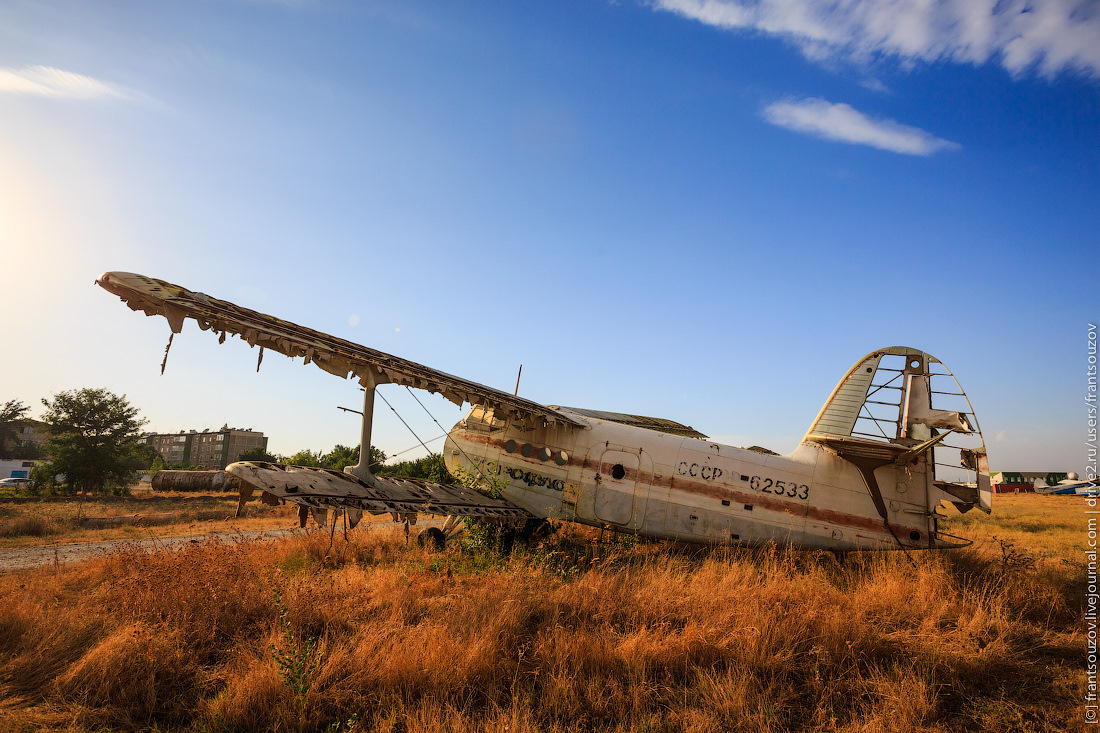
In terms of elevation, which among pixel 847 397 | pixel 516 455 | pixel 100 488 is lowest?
A: pixel 100 488

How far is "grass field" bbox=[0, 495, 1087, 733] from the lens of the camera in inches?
194

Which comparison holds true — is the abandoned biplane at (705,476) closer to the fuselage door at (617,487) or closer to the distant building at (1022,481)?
the fuselage door at (617,487)

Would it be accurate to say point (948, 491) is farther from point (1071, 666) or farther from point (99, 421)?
point (99, 421)

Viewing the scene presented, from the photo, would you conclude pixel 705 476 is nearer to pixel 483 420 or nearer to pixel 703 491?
pixel 703 491

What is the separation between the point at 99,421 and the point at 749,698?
4893cm

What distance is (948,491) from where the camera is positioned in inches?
416

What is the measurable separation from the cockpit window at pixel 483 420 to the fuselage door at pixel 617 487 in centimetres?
303

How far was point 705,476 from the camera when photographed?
36.9 feet

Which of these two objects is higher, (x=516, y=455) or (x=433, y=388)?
(x=433, y=388)

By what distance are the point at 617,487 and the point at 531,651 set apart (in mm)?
5920

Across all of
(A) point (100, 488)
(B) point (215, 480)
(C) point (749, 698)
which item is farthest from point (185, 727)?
(A) point (100, 488)

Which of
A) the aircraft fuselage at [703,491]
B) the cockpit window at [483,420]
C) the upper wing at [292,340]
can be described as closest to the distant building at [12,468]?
the cockpit window at [483,420]

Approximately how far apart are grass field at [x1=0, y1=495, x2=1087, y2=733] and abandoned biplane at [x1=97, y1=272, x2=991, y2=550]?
5.12 ft

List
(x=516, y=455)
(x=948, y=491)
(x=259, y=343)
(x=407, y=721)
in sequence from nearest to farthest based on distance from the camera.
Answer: (x=407, y=721)
(x=259, y=343)
(x=948, y=491)
(x=516, y=455)
